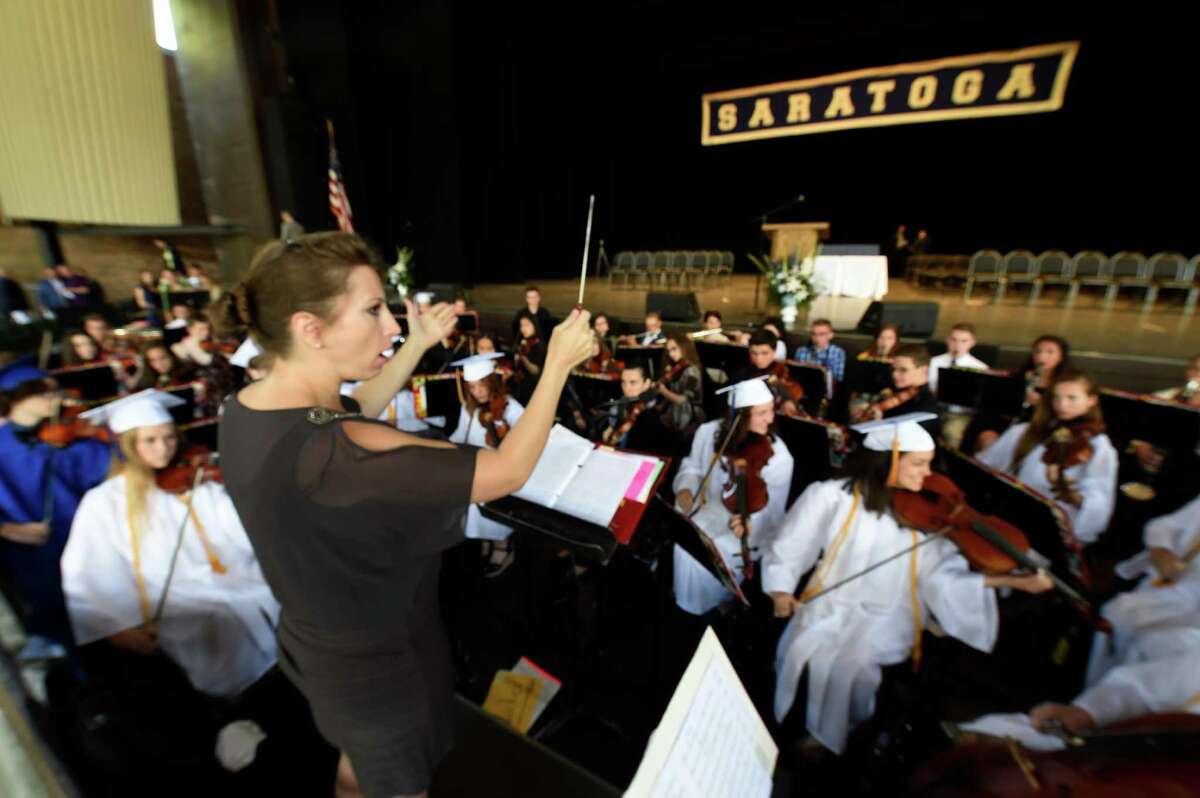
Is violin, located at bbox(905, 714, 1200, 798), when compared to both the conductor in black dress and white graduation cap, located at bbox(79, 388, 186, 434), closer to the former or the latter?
the conductor in black dress

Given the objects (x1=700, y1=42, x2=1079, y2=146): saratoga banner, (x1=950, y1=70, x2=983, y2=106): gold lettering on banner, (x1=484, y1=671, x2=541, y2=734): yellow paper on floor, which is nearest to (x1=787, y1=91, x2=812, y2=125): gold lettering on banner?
(x1=700, y1=42, x2=1079, y2=146): saratoga banner

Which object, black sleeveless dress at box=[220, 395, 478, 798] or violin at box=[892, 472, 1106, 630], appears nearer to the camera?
black sleeveless dress at box=[220, 395, 478, 798]

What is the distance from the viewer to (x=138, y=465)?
243cm

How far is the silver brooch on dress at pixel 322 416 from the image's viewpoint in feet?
3.20

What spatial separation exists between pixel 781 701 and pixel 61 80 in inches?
538

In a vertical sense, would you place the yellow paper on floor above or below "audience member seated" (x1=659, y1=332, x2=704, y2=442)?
below

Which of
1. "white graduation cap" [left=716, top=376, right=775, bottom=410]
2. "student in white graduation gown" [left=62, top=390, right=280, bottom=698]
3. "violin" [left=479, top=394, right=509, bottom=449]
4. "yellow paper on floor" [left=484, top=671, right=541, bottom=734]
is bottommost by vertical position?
"yellow paper on floor" [left=484, top=671, right=541, bottom=734]

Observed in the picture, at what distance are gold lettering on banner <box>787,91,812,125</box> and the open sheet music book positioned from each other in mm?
12221

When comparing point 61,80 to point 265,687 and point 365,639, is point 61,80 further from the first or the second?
point 365,639

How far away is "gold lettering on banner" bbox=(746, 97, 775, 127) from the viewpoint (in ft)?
37.7

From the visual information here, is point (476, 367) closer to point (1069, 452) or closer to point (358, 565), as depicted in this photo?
point (358, 565)

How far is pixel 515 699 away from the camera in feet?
7.75

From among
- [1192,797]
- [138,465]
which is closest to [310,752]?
[138,465]

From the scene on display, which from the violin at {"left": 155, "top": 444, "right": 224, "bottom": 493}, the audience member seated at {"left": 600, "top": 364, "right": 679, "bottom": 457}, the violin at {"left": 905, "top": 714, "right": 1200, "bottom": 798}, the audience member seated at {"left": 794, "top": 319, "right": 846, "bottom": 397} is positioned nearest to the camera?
the violin at {"left": 905, "top": 714, "right": 1200, "bottom": 798}
